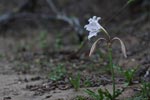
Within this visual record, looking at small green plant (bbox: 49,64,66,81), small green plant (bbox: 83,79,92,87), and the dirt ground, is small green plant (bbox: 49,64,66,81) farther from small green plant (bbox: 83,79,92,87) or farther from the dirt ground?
small green plant (bbox: 83,79,92,87)

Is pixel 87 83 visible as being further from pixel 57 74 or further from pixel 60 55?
pixel 60 55

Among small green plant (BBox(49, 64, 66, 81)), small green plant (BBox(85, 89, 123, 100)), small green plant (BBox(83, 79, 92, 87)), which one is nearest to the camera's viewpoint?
small green plant (BBox(85, 89, 123, 100))

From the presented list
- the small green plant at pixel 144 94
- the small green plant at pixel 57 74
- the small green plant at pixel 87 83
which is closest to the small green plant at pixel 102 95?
the small green plant at pixel 144 94

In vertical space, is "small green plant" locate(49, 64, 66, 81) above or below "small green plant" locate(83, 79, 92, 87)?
above

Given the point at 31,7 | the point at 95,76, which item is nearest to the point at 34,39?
the point at 31,7

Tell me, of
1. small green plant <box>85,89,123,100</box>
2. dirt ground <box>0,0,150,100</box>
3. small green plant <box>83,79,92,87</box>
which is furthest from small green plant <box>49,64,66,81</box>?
small green plant <box>85,89,123,100</box>

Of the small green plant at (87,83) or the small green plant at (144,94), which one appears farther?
the small green plant at (87,83)

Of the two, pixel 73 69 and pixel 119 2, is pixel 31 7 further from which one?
pixel 73 69

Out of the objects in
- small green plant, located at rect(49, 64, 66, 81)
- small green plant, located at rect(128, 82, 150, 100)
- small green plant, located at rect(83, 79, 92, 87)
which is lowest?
small green plant, located at rect(128, 82, 150, 100)

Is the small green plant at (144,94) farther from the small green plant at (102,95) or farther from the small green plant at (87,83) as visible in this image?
the small green plant at (87,83)
